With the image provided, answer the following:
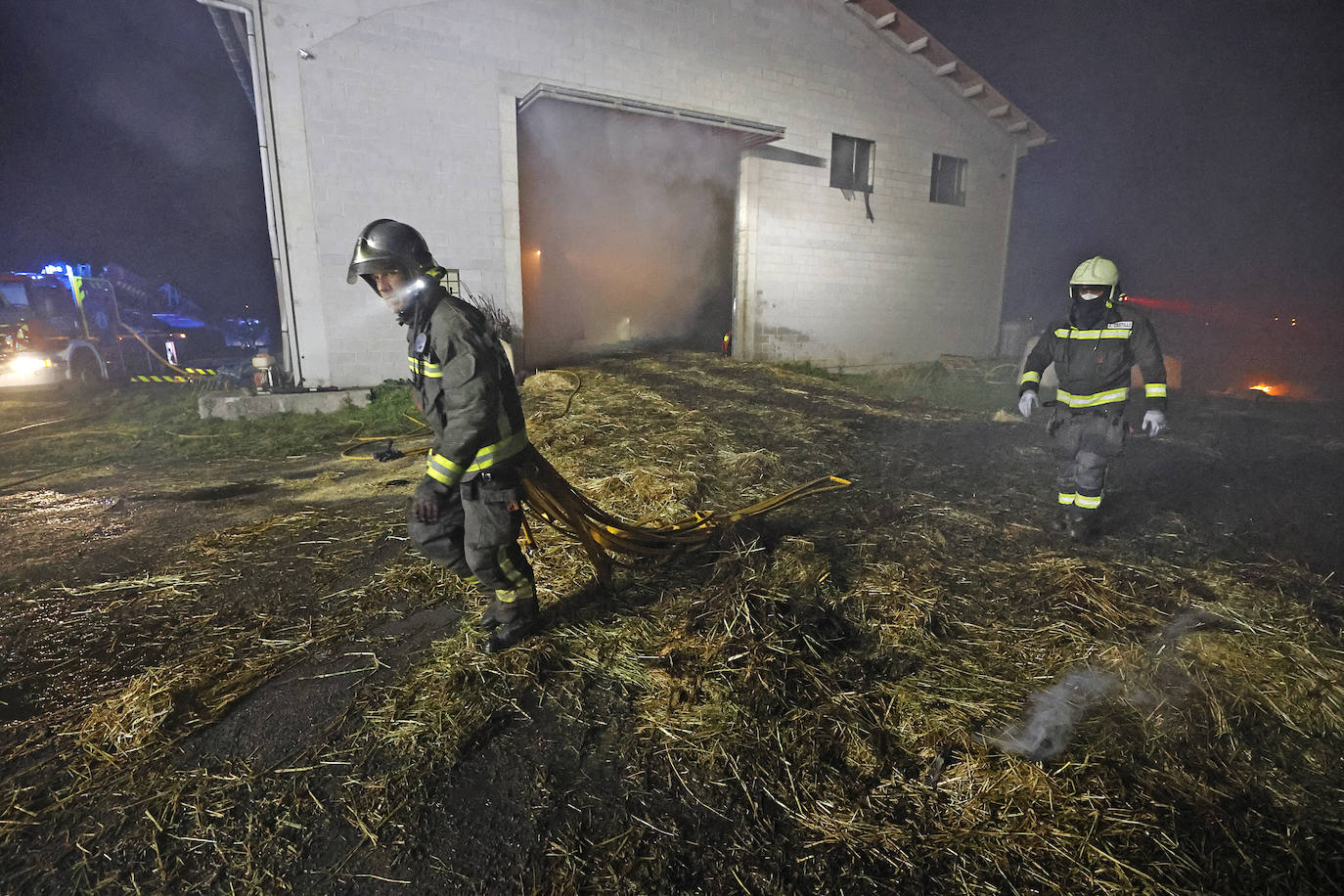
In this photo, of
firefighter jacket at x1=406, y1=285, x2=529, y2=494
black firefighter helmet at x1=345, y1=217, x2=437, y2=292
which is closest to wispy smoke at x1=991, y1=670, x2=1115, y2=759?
firefighter jacket at x1=406, y1=285, x2=529, y2=494

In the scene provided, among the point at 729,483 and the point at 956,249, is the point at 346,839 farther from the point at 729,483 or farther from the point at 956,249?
the point at 956,249

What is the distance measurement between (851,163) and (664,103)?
474cm

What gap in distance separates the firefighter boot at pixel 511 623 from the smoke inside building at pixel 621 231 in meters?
8.47

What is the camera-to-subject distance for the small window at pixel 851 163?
43.7 ft

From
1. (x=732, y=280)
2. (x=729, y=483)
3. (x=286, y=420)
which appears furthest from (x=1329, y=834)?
(x=732, y=280)

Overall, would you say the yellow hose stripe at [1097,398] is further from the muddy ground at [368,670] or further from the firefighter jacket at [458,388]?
the firefighter jacket at [458,388]

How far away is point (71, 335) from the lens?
40.6 ft

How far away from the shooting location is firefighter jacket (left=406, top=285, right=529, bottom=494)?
263cm

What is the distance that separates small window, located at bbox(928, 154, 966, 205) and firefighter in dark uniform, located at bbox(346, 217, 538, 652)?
49.3 feet

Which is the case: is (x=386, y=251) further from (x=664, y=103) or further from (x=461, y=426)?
(x=664, y=103)

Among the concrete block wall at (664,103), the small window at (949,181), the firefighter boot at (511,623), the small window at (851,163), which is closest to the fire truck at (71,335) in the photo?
the concrete block wall at (664,103)

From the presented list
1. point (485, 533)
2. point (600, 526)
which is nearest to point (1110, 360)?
point (600, 526)

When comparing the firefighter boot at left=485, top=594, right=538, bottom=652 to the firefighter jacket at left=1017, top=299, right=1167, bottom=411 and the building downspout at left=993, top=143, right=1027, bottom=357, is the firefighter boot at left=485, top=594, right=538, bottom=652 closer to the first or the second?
the firefighter jacket at left=1017, top=299, right=1167, bottom=411

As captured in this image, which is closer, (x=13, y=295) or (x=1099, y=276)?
(x=1099, y=276)
